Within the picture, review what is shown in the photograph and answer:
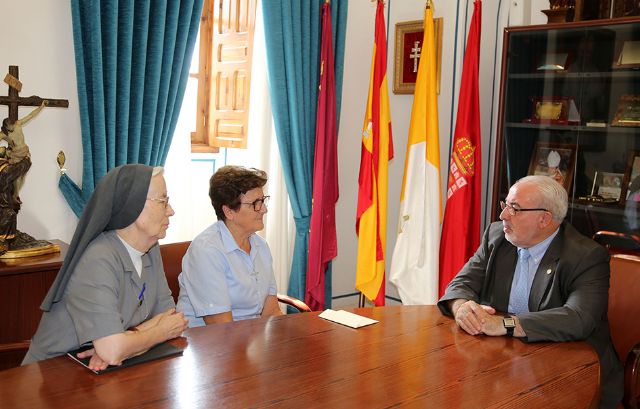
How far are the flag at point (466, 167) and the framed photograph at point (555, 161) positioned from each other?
0.36 m

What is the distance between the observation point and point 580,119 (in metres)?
4.03

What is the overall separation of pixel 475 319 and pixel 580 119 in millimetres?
2207

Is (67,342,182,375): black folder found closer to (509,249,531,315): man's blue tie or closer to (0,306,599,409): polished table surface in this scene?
(0,306,599,409): polished table surface

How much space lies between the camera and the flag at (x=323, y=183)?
14.7 ft

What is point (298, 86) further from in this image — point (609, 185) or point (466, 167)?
point (609, 185)

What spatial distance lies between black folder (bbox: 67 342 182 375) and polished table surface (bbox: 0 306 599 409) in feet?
0.06

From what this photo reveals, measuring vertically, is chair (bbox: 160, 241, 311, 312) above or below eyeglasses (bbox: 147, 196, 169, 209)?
below

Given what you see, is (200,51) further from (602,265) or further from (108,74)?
(602,265)

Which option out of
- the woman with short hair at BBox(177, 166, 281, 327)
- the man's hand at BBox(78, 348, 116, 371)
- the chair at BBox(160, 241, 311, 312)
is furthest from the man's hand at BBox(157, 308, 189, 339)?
the chair at BBox(160, 241, 311, 312)

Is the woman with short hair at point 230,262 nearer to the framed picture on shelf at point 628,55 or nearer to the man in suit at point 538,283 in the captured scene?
the man in suit at point 538,283

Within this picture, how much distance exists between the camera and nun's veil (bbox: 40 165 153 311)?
195cm

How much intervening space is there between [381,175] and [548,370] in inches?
100

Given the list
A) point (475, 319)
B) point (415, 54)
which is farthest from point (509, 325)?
point (415, 54)

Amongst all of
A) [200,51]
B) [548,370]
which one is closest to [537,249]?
[548,370]
